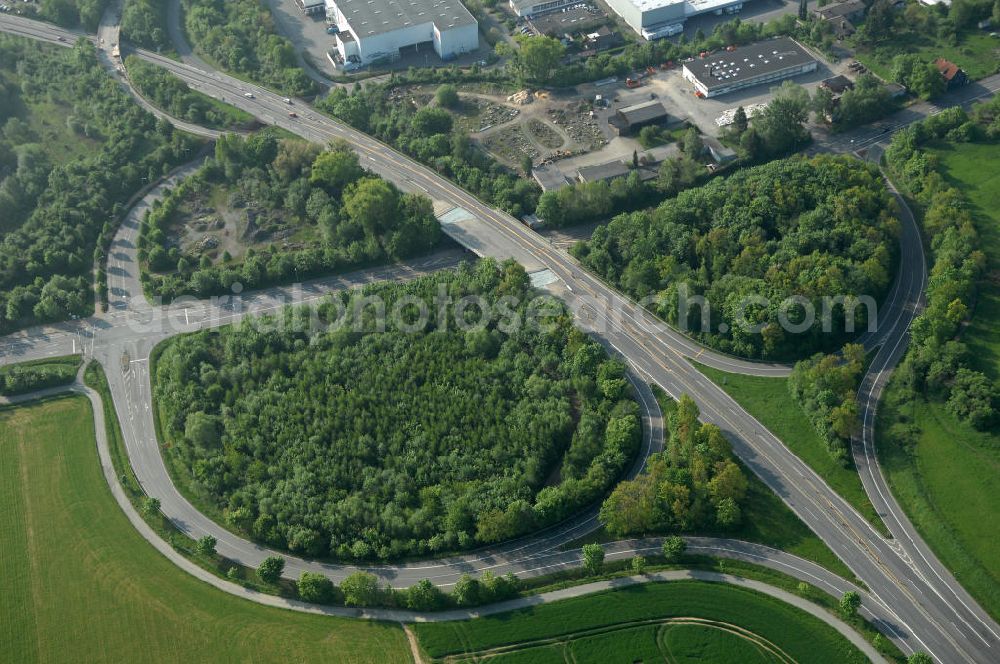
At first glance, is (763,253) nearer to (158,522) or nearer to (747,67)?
(747,67)

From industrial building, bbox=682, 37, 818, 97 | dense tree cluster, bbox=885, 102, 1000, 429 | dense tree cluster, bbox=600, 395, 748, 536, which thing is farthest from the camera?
industrial building, bbox=682, 37, 818, 97

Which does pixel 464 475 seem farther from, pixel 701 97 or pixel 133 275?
pixel 701 97

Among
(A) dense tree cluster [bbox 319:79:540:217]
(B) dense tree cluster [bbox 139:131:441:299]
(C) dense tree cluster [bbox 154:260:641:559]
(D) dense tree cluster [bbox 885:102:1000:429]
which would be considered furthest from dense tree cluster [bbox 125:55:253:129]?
(D) dense tree cluster [bbox 885:102:1000:429]

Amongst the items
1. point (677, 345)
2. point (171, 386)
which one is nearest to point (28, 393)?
point (171, 386)

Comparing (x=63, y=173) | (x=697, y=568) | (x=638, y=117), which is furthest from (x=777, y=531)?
(x=63, y=173)

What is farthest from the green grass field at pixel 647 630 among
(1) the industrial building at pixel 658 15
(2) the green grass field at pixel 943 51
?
(1) the industrial building at pixel 658 15

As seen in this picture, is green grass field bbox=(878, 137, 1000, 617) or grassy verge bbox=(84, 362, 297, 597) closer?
green grass field bbox=(878, 137, 1000, 617)

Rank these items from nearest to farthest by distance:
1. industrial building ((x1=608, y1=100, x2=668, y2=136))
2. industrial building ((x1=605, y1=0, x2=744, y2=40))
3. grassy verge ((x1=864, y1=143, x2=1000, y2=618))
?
grassy verge ((x1=864, y1=143, x2=1000, y2=618)) < industrial building ((x1=608, y1=100, x2=668, y2=136)) < industrial building ((x1=605, y1=0, x2=744, y2=40))

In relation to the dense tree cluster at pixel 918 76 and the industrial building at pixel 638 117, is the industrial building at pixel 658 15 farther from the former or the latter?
the dense tree cluster at pixel 918 76

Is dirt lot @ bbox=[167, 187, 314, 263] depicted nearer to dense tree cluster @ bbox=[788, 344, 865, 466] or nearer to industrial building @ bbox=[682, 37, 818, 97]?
industrial building @ bbox=[682, 37, 818, 97]
